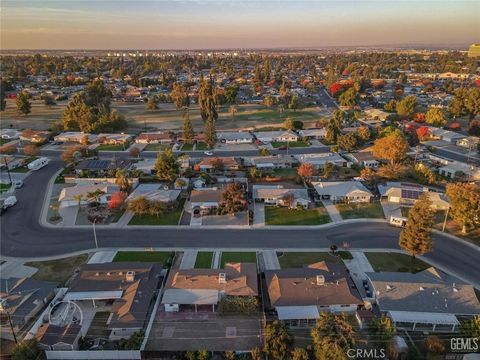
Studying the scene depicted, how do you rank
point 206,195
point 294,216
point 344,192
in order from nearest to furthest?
point 294,216 → point 206,195 → point 344,192

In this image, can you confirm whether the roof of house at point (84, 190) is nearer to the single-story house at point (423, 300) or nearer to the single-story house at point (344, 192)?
the single-story house at point (344, 192)

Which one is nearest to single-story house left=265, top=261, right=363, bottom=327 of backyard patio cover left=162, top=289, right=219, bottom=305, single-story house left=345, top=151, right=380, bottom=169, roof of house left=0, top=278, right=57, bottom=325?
backyard patio cover left=162, top=289, right=219, bottom=305

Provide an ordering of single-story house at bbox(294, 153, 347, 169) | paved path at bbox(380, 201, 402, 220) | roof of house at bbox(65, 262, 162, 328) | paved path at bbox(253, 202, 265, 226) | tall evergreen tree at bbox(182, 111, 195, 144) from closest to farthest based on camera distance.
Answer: roof of house at bbox(65, 262, 162, 328), paved path at bbox(253, 202, 265, 226), paved path at bbox(380, 201, 402, 220), single-story house at bbox(294, 153, 347, 169), tall evergreen tree at bbox(182, 111, 195, 144)

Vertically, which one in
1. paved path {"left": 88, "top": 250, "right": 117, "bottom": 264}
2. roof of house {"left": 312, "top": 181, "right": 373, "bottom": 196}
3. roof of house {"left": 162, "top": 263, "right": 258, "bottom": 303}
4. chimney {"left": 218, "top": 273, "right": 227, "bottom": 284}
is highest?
roof of house {"left": 312, "top": 181, "right": 373, "bottom": 196}

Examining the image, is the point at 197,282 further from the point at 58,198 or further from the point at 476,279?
the point at 58,198

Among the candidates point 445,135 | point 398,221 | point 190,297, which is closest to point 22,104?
point 190,297

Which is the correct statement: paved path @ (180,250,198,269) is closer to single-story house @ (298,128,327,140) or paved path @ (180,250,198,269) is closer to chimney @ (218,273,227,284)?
chimney @ (218,273,227,284)

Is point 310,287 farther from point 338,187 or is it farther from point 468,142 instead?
point 468,142
